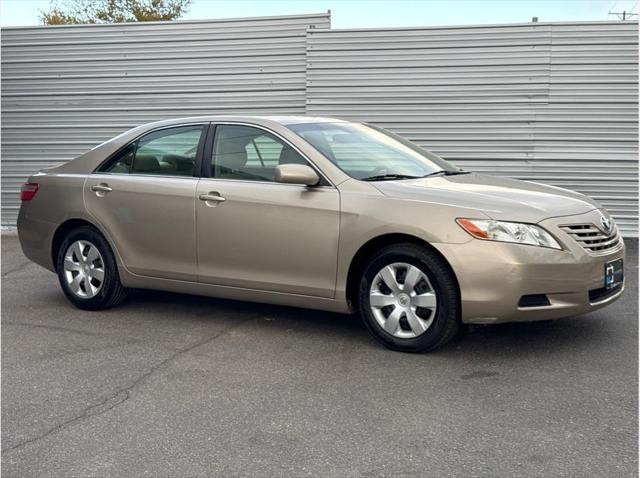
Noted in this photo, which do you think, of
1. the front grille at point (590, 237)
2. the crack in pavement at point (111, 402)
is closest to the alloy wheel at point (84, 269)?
the crack in pavement at point (111, 402)

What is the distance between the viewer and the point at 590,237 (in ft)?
17.5

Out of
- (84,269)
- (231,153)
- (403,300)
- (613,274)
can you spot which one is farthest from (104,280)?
(613,274)

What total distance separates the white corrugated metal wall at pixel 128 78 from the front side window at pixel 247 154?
5.68 meters

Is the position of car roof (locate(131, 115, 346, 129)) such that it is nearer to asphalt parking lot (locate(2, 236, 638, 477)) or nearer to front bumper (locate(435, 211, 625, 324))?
asphalt parking lot (locate(2, 236, 638, 477))

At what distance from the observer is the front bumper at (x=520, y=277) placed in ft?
16.6

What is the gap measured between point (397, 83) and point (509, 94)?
59.6 inches

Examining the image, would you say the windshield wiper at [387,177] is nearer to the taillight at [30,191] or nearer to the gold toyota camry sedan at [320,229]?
the gold toyota camry sedan at [320,229]

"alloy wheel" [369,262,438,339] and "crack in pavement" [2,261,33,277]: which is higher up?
A: "alloy wheel" [369,262,438,339]

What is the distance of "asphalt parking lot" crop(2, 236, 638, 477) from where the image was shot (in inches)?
146

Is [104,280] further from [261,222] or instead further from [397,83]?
[397,83]

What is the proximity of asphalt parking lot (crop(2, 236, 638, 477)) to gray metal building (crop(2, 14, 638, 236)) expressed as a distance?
482 cm

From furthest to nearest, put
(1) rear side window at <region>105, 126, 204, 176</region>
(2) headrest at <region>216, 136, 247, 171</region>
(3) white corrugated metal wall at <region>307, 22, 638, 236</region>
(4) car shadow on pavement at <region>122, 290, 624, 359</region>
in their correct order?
(3) white corrugated metal wall at <region>307, 22, 638, 236</region> < (1) rear side window at <region>105, 126, 204, 176</region> < (2) headrest at <region>216, 136, 247, 171</region> < (4) car shadow on pavement at <region>122, 290, 624, 359</region>

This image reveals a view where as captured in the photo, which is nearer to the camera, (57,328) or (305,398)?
(305,398)

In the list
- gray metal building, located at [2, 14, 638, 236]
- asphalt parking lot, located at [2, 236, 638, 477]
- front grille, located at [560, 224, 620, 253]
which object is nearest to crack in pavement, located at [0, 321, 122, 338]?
asphalt parking lot, located at [2, 236, 638, 477]
